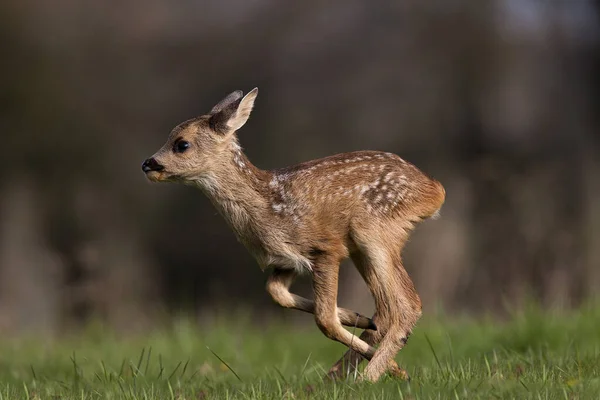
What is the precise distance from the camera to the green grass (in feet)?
19.0

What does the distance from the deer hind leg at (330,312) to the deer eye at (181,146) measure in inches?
47.7

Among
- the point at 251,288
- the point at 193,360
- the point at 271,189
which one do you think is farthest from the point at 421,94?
the point at 271,189

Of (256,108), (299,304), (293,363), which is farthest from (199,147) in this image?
(256,108)

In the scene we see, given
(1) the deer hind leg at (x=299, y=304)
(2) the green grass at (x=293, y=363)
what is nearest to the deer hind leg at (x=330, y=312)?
(1) the deer hind leg at (x=299, y=304)

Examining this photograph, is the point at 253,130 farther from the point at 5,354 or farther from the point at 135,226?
the point at 5,354

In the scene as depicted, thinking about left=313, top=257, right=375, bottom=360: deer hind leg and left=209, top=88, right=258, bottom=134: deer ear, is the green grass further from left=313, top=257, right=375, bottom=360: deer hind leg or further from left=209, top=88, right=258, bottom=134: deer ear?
left=209, top=88, right=258, bottom=134: deer ear

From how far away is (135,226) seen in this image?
64.6 ft

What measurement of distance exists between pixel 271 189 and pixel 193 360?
8.17ft

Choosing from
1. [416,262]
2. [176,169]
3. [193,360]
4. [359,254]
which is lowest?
[416,262]

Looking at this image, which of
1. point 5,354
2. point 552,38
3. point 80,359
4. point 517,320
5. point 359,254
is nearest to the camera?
point 359,254

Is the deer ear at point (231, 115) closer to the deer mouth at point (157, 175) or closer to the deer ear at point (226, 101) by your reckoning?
the deer ear at point (226, 101)

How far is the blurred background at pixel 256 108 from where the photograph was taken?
17719mm

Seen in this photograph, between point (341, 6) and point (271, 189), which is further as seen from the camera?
point (341, 6)

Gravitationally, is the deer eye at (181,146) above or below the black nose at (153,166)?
above
